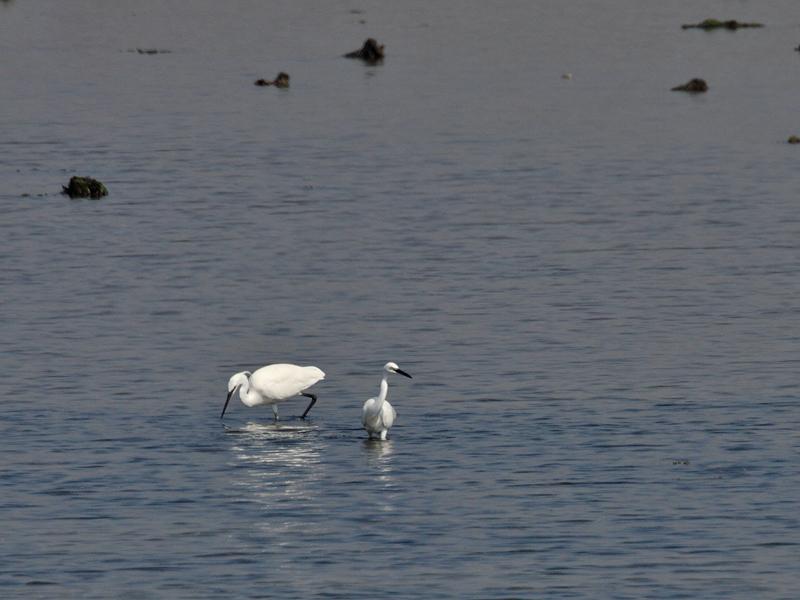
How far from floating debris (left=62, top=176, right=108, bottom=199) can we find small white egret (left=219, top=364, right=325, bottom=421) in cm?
2583

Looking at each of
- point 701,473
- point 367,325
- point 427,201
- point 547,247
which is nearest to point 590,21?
point 427,201

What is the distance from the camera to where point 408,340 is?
1414 inches

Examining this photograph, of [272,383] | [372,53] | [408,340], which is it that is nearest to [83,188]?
[408,340]

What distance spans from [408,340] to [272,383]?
632cm

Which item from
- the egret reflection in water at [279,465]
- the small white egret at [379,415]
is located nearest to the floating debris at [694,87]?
the egret reflection in water at [279,465]

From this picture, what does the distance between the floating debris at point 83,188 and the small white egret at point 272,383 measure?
25830mm

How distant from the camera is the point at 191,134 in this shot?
233ft

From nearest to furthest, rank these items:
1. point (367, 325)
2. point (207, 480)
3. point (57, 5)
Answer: point (207, 480)
point (367, 325)
point (57, 5)

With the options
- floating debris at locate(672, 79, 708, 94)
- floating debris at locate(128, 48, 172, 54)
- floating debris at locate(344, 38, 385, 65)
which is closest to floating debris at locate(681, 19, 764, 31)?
floating debris at locate(344, 38, 385, 65)

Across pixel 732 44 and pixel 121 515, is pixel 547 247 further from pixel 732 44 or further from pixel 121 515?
pixel 732 44

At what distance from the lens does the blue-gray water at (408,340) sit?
2331 centimetres

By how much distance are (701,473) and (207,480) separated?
6771 millimetres

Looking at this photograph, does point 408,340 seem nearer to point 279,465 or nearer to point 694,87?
point 279,465

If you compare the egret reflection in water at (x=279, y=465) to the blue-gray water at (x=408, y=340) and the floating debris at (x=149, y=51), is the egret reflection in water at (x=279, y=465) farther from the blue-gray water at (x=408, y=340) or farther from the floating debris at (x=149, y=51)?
the floating debris at (x=149, y=51)
